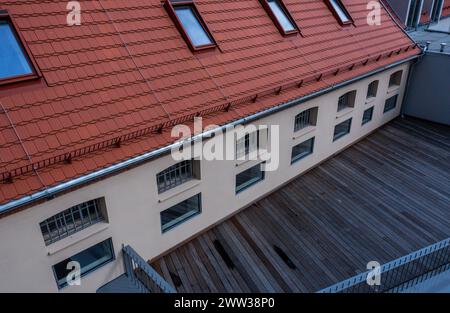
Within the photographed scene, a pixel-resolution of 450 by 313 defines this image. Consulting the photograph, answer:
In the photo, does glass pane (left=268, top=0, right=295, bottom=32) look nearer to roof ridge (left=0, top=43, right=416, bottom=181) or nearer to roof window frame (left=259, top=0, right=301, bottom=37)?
roof window frame (left=259, top=0, right=301, bottom=37)

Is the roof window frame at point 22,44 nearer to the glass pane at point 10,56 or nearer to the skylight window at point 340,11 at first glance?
the glass pane at point 10,56

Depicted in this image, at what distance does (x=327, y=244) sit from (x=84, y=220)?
7608 mm

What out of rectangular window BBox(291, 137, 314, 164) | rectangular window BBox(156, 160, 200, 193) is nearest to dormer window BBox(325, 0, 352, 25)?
rectangular window BBox(291, 137, 314, 164)

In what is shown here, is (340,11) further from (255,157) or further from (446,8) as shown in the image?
(446,8)

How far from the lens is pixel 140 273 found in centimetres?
1056

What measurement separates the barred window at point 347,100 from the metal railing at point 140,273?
11113mm

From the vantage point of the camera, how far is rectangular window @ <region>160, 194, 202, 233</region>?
1135 cm

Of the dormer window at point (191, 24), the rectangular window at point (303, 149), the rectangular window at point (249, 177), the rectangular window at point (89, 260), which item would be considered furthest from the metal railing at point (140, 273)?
the rectangular window at point (303, 149)

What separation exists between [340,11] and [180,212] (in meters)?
12.1

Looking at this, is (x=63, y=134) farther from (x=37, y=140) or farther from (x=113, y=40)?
(x=113, y=40)

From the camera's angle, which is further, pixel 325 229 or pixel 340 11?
pixel 340 11

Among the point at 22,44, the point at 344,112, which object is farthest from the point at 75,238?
the point at 344,112

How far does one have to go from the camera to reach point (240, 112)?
1128 cm

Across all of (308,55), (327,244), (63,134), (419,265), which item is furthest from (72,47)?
(419,265)
